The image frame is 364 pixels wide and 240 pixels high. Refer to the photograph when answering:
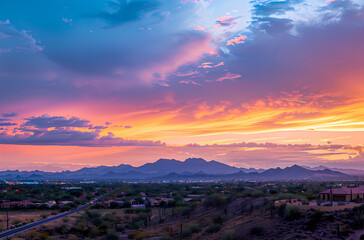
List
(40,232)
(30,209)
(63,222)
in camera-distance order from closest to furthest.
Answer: (40,232) < (63,222) < (30,209)

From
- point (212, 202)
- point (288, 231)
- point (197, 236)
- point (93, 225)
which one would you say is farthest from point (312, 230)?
point (93, 225)

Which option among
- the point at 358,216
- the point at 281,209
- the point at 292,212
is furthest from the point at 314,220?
the point at 281,209

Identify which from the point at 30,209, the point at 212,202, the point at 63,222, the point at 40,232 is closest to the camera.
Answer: the point at 40,232

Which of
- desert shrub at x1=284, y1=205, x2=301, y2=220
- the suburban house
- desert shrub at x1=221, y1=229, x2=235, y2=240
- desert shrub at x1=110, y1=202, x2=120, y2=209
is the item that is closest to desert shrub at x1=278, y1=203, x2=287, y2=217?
desert shrub at x1=284, y1=205, x2=301, y2=220

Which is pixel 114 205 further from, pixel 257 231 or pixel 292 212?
pixel 292 212

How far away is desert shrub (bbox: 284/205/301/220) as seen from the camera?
136 ft

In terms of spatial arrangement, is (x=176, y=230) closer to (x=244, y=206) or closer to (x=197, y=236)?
(x=197, y=236)

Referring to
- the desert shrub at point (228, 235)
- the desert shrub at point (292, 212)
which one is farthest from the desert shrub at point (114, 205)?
the desert shrub at point (292, 212)

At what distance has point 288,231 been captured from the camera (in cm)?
3838

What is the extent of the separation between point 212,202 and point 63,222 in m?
27.0

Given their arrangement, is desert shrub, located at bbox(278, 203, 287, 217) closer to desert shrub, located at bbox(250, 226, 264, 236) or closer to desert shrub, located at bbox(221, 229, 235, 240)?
desert shrub, located at bbox(250, 226, 264, 236)

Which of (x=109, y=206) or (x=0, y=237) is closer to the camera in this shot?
(x=0, y=237)

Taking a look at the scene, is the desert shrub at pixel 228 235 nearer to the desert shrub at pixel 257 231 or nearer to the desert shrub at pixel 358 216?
the desert shrub at pixel 257 231

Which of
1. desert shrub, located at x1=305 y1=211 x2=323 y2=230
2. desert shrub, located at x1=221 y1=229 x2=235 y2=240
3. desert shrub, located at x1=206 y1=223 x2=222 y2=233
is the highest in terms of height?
desert shrub, located at x1=305 y1=211 x2=323 y2=230
